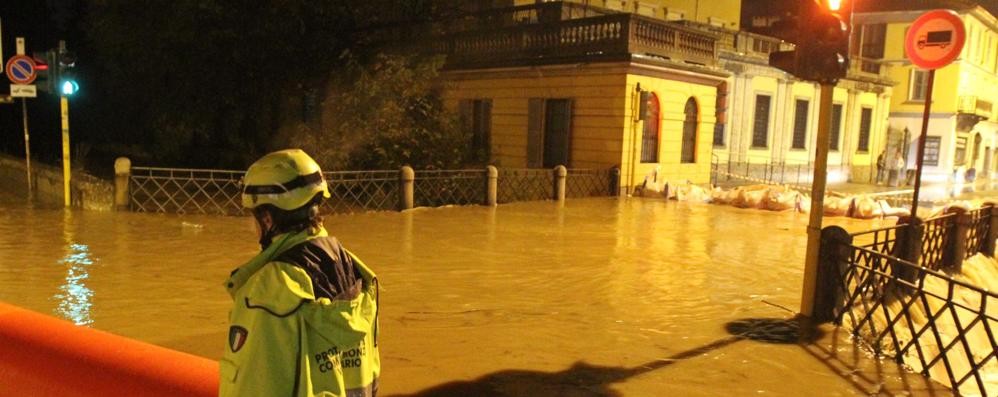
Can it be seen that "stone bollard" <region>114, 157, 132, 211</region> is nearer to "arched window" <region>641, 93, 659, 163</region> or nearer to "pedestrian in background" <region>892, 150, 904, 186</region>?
"arched window" <region>641, 93, 659, 163</region>

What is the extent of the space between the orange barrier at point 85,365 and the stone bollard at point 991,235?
42.4 feet

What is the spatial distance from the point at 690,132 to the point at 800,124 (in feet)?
34.6

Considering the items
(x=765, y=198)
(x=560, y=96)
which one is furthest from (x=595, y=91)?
(x=765, y=198)

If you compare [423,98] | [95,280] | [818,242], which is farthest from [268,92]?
[818,242]

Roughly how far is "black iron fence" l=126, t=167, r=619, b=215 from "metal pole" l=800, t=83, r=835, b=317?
9.43 meters

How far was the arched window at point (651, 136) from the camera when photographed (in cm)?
2025

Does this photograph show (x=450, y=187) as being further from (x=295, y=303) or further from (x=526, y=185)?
(x=295, y=303)

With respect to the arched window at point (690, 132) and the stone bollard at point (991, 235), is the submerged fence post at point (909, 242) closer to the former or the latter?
the stone bollard at point (991, 235)

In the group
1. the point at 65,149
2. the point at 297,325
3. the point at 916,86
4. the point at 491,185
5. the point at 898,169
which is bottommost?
the point at 491,185

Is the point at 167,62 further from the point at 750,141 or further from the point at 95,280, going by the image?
the point at 750,141

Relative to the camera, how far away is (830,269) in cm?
707

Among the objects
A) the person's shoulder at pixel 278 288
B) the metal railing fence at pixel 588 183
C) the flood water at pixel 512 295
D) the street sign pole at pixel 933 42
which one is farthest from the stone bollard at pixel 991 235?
the person's shoulder at pixel 278 288

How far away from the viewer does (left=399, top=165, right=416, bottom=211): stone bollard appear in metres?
15.0

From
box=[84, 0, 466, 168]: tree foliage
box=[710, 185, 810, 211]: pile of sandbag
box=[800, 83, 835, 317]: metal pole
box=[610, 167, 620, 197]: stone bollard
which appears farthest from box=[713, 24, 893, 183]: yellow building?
box=[800, 83, 835, 317]: metal pole
